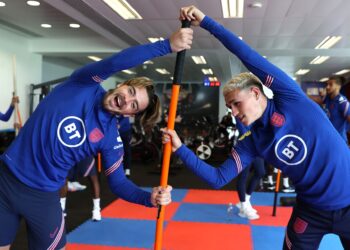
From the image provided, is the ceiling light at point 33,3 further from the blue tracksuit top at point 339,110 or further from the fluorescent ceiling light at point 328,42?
the fluorescent ceiling light at point 328,42

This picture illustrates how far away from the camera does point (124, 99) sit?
1.98 metres

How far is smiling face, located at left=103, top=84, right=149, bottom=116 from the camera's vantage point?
1.98 metres

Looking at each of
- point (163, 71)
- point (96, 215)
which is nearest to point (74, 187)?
point (96, 215)

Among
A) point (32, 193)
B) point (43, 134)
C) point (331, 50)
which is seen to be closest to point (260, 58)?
point (43, 134)

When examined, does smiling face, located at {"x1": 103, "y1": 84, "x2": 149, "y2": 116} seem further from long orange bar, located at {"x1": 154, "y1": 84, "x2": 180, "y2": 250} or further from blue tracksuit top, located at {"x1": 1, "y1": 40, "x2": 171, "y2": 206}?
long orange bar, located at {"x1": 154, "y1": 84, "x2": 180, "y2": 250}

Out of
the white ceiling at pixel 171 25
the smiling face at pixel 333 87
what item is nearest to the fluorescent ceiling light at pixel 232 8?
the white ceiling at pixel 171 25

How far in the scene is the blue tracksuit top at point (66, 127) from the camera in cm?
185

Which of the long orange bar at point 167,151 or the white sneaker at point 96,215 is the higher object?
the long orange bar at point 167,151

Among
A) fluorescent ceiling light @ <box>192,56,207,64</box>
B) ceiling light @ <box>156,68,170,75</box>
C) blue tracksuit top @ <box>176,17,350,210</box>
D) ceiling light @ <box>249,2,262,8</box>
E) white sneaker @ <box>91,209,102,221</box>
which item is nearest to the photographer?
blue tracksuit top @ <box>176,17,350,210</box>

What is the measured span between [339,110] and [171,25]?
446cm

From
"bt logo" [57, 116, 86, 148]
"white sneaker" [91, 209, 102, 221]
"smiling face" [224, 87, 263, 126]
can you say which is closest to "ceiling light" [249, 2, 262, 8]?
"white sneaker" [91, 209, 102, 221]

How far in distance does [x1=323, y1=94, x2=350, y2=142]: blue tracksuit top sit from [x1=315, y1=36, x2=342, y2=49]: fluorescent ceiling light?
4.91 metres

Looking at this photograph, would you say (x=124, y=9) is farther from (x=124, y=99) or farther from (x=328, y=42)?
(x=328, y=42)

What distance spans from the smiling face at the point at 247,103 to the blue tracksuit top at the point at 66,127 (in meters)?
0.43
